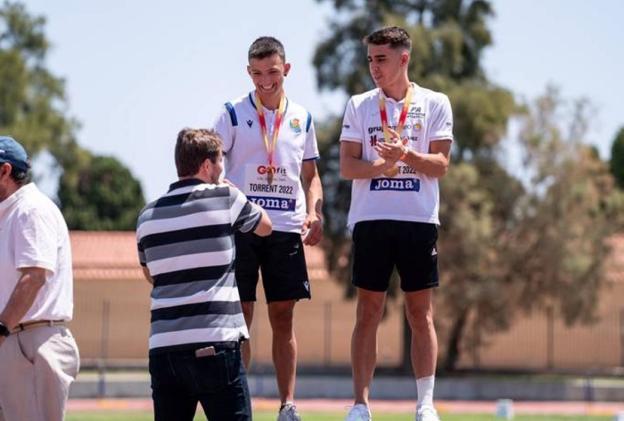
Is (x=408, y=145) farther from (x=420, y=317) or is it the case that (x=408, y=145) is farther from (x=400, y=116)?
(x=420, y=317)

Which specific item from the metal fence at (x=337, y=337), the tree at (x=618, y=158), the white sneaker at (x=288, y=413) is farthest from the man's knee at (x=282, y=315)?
the tree at (x=618, y=158)

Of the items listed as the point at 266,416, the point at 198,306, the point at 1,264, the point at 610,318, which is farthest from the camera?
the point at 610,318

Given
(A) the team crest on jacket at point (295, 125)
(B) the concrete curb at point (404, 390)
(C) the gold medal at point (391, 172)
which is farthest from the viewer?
(B) the concrete curb at point (404, 390)

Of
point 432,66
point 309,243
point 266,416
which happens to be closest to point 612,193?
point 432,66

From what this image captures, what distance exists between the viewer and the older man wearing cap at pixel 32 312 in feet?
27.9

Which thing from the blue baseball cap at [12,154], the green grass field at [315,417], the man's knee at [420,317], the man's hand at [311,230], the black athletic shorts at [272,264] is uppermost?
the blue baseball cap at [12,154]

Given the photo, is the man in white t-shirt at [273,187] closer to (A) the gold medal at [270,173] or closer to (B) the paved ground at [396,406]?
(A) the gold medal at [270,173]

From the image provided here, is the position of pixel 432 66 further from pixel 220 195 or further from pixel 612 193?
pixel 220 195

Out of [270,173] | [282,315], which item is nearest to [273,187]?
[270,173]

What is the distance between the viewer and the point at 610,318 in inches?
2007

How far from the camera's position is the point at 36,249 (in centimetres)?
838

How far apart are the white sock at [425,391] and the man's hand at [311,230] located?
4.47 ft

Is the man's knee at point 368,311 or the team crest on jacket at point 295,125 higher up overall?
the team crest on jacket at point 295,125

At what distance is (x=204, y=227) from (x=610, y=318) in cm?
4505
